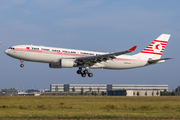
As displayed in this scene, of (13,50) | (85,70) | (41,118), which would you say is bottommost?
(41,118)

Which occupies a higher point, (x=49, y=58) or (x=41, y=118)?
(x=49, y=58)

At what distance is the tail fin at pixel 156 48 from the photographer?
183ft

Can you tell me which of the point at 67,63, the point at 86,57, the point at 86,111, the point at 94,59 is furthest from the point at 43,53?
the point at 86,111

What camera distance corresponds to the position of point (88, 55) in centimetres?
4928

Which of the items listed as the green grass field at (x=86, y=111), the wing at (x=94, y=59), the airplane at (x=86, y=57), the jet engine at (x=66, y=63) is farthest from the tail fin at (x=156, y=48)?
the green grass field at (x=86, y=111)

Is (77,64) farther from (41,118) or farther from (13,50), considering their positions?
(41,118)

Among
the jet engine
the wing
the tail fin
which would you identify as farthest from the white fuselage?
the tail fin

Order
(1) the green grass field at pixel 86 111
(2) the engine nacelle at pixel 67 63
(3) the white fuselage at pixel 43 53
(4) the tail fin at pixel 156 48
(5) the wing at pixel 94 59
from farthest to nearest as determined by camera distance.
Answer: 1. (4) the tail fin at pixel 156 48
2. (5) the wing at pixel 94 59
3. (2) the engine nacelle at pixel 67 63
4. (3) the white fuselage at pixel 43 53
5. (1) the green grass field at pixel 86 111

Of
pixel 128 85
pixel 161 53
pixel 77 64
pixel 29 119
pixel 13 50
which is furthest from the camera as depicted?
pixel 128 85

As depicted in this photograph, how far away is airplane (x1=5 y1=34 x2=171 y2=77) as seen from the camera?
1775 inches

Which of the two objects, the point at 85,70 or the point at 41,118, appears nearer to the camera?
the point at 41,118

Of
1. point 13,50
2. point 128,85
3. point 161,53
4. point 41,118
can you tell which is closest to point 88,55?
Result: point 13,50

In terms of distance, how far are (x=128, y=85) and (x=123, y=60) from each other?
105 meters

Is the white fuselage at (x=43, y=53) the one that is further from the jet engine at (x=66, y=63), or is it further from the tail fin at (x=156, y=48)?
the tail fin at (x=156, y=48)
